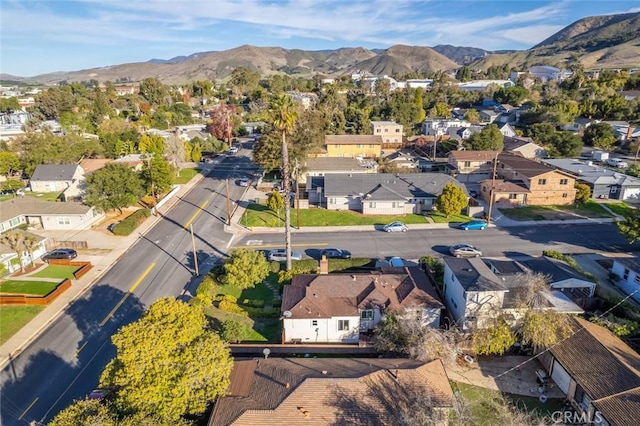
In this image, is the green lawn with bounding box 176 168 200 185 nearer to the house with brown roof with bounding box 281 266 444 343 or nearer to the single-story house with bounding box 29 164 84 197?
the single-story house with bounding box 29 164 84 197

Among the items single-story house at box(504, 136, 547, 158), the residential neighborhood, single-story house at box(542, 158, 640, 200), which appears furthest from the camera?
single-story house at box(504, 136, 547, 158)

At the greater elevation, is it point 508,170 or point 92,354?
point 508,170

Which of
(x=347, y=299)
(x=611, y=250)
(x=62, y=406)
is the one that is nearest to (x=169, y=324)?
(x=62, y=406)

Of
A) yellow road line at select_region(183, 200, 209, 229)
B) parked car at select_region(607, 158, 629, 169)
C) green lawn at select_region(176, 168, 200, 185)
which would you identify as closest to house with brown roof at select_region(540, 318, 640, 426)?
yellow road line at select_region(183, 200, 209, 229)

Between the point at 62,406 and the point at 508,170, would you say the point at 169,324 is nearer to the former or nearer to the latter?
the point at 62,406

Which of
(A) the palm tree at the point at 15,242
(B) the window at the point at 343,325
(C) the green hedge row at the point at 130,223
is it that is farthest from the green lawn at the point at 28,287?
(B) the window at the point at 343,325

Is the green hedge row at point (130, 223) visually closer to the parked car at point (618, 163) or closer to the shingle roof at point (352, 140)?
the shingle roof at point (352, 140)

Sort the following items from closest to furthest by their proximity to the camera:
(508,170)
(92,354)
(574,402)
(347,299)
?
(574,402) < (92,354) < (347,299) < (508,170)
